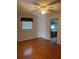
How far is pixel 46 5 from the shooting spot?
4105mm

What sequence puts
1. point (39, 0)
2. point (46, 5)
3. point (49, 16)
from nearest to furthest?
point (39, 0), point (46, 5), point (49, 16)

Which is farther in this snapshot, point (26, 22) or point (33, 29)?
point (33, 29)

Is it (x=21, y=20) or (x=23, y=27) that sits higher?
(x=21, y=20)
